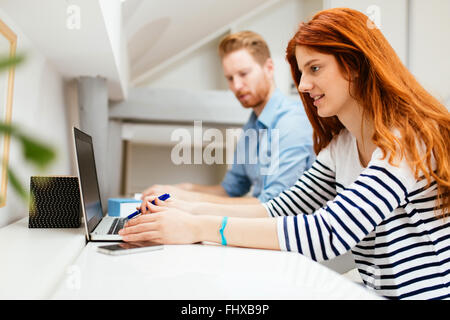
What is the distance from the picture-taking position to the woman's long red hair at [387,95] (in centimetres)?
69

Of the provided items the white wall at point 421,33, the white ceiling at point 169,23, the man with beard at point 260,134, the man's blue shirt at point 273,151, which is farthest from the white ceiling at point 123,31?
the white wall at point 421,33

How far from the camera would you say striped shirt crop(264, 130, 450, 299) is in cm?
67

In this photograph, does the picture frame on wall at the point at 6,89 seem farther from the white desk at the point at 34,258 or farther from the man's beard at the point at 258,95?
the man's beard at the point at 258,95

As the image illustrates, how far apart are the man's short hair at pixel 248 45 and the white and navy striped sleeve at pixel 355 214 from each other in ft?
3.80

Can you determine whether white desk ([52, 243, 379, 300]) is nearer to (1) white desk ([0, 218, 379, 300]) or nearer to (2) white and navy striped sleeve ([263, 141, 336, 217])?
(1) white desk ([0, 218, 379, 300])

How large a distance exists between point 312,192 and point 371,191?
0.34 m

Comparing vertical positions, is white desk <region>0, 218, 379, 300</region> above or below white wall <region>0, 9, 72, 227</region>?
below

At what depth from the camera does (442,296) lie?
2.35 ft

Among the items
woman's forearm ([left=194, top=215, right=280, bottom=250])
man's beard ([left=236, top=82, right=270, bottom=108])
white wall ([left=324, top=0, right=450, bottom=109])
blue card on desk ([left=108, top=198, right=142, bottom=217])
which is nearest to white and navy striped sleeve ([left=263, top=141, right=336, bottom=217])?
woman's forearm ([left=194, top=215, right=280, bottom=250])

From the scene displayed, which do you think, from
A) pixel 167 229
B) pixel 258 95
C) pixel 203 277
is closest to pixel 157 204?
pixel 167 229

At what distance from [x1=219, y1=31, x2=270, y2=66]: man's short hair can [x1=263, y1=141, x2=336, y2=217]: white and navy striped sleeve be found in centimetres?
86

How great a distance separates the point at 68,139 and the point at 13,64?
1461 mm
